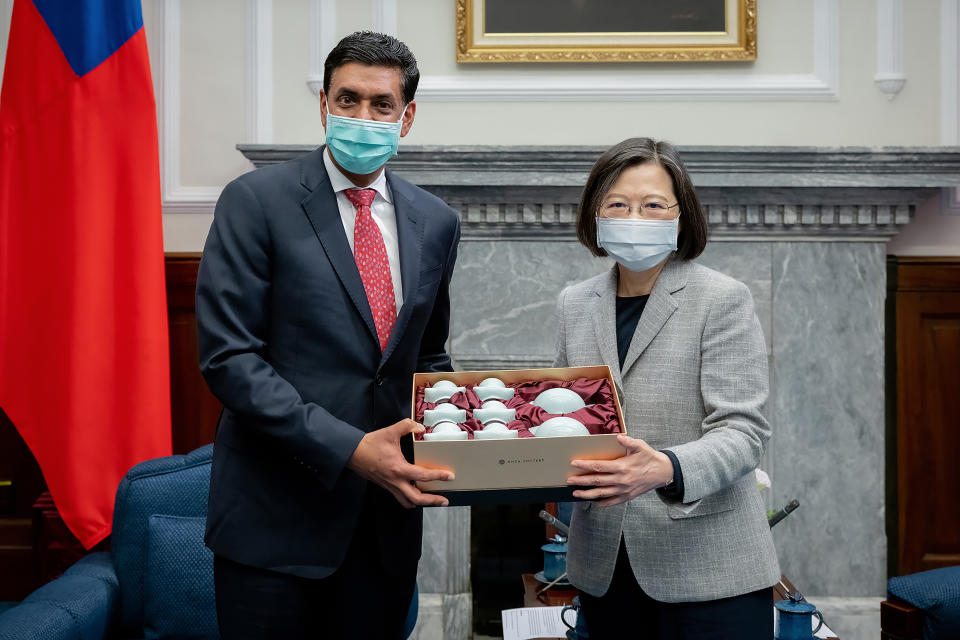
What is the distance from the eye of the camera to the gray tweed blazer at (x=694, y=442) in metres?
1.26

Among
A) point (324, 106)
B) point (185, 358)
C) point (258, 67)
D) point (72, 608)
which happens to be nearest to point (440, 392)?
point (324, 106)

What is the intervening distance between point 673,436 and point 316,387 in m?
0.57

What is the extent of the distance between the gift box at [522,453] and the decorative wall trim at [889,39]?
235cm

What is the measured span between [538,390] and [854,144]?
223 cm

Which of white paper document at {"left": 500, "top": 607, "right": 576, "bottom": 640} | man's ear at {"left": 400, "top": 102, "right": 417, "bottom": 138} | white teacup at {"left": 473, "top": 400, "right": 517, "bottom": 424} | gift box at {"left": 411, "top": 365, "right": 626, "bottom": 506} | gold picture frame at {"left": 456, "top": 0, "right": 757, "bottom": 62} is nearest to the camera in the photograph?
gift box at {"left": 411, "top": 365, "right": 626, "bottom": 506}

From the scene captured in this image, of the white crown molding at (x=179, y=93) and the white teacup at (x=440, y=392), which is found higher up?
the white crown molding at (x=179, y=93)

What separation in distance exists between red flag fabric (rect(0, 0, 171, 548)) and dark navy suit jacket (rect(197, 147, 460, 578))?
4.85 feet

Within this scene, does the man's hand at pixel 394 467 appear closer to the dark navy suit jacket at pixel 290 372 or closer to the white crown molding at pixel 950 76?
the dark navy suit jacket at pixel 290 372

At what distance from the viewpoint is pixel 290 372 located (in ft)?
4.13

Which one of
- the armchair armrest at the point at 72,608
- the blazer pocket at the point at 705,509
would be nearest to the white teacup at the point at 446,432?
the blazer pocket at the point at 705,509

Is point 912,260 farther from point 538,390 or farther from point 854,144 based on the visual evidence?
point 538,390

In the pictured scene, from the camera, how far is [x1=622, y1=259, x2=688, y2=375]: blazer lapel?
52.4 inches

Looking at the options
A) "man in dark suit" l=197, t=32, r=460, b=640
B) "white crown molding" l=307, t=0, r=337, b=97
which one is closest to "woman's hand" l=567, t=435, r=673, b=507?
"man in dark suit" l=197, t=32, r=460, b=640

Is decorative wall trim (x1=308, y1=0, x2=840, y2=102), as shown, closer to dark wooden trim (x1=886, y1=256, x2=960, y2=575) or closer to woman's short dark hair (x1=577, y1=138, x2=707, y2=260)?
dark wooden trim (x1=886, y1=256, x2=960, y2=575)
